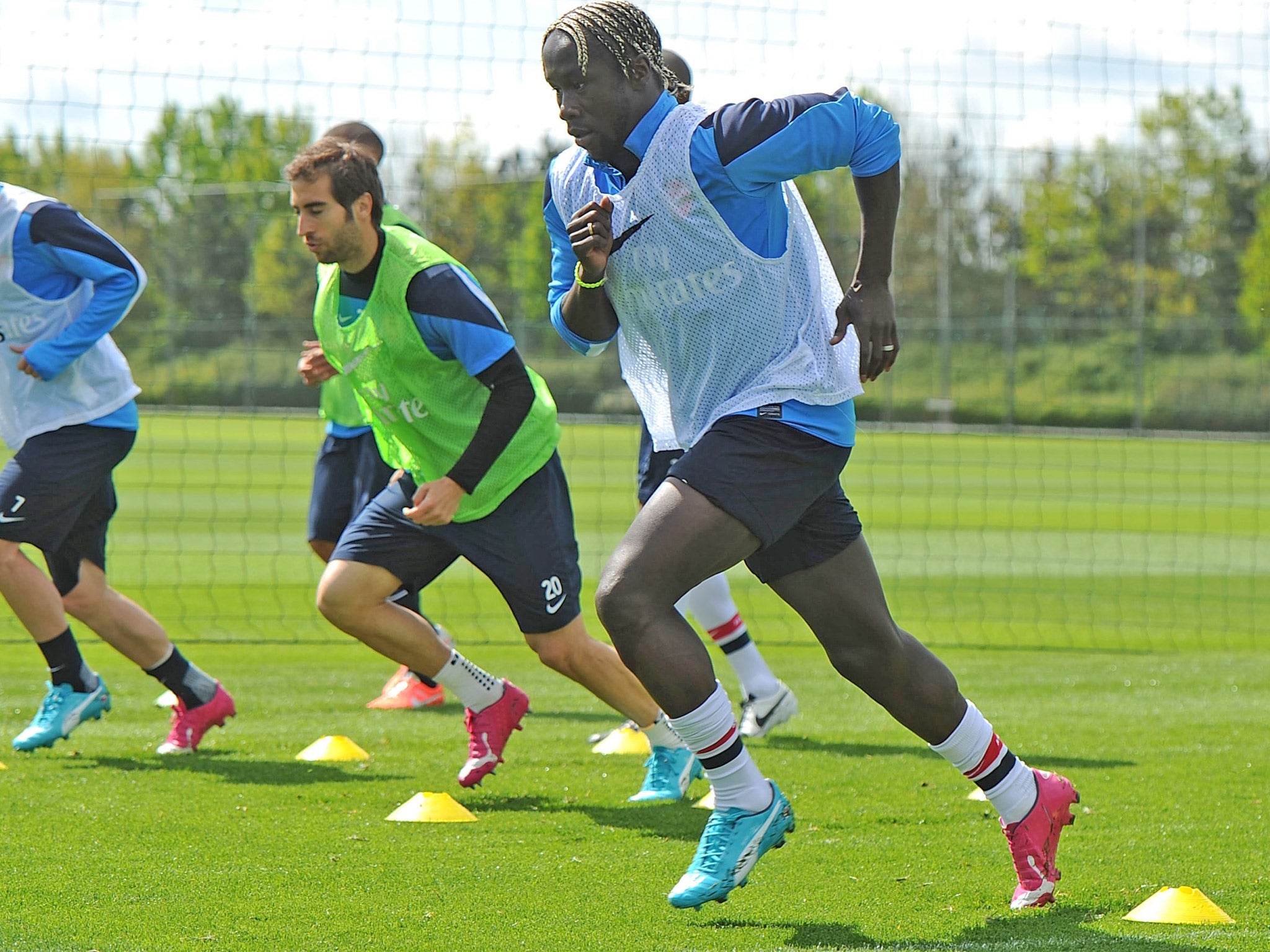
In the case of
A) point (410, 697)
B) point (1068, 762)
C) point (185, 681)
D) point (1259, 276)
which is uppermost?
point (1259, 276)

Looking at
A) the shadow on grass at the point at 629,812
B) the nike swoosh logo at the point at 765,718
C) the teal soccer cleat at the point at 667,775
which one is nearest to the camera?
the shadow on grass at the point at 629,812

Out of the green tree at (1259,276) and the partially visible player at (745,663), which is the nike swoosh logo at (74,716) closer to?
the partially visible player at (745,663)

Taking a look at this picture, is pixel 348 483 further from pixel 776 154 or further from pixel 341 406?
pixel 776 154

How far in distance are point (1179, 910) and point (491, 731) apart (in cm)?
240

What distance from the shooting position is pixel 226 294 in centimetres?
2758

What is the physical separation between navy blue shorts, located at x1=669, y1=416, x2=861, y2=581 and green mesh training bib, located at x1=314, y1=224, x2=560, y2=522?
1418 mm

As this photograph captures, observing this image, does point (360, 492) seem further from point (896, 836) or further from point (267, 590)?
point (267, 590)

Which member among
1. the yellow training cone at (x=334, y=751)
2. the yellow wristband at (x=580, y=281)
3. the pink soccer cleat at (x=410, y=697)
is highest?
the yellow wristband at (x=580, y=281)

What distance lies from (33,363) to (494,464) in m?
1.83

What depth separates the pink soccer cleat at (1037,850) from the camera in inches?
152

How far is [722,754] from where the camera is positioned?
363 cm

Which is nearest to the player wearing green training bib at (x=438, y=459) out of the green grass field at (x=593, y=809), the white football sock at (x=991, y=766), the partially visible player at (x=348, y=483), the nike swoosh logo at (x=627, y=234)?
the green grass field at (x=593, y=809)

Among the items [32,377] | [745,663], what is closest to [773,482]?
[745,663]

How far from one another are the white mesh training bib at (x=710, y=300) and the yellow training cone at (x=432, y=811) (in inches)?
64.8
